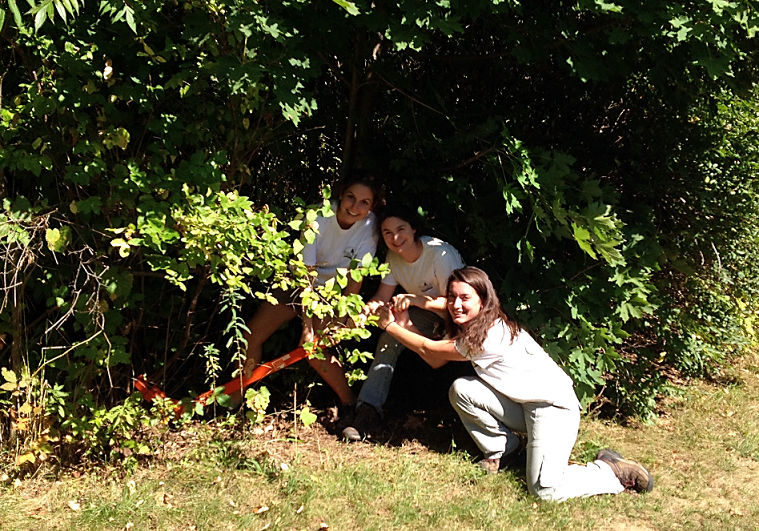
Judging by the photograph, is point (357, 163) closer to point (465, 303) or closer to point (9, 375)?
Answer: point (465, 303)

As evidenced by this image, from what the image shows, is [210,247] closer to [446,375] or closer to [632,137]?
[446,375]

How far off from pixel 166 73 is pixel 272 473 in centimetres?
208

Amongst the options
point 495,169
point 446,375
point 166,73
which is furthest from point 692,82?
point 166,73

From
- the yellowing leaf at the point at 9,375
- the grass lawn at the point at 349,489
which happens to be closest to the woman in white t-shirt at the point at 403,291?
the grass lawn at the point at 349,489

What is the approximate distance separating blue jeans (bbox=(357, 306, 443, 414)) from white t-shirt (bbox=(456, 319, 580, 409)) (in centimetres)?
61

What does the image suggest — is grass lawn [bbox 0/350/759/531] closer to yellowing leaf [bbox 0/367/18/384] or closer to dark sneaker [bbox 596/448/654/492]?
dark sneaker [bbox 596/448/654/492]

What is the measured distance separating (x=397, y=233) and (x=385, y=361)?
0.85 meters

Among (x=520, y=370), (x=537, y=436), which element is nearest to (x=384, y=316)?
(x=520, y=370)

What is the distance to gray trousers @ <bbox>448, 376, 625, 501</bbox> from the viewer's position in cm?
402

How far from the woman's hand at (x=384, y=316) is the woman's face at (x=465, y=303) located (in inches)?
14.5

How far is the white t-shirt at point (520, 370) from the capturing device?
13.4 feet

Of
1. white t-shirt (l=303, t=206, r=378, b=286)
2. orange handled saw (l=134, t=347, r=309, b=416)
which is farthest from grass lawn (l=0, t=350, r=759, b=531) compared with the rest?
white t-shirt (l=303, t=206, r=378, b=286)

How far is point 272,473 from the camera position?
4.17 meters

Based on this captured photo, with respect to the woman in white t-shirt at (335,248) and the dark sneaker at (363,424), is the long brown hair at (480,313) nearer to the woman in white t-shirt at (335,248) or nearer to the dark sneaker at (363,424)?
the woman in white t-shirt at (335,248)
